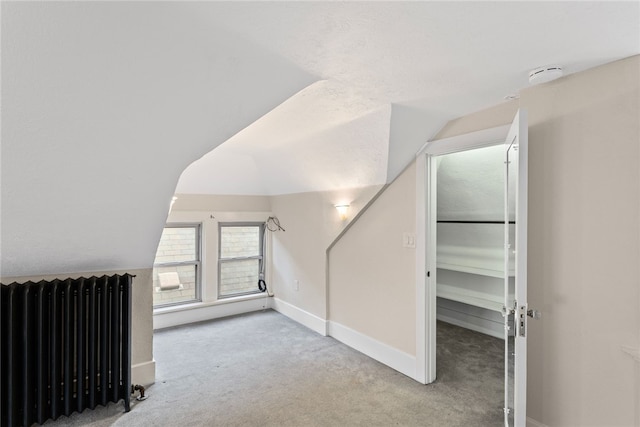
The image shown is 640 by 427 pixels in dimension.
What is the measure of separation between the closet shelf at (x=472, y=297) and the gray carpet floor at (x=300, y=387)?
1.28ft

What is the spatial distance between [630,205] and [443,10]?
1348mm

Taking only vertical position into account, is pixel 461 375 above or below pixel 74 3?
below

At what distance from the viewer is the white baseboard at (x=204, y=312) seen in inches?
162

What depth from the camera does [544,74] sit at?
1.77 meters

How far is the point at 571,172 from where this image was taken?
183 cm

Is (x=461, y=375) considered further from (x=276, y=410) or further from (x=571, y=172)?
(x=571, y=172)

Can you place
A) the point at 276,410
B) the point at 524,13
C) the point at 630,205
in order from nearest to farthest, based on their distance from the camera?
the point at 524,13, the point at 630,205, the point at 276,410

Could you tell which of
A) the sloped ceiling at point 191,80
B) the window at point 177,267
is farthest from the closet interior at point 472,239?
the window at point 177,267

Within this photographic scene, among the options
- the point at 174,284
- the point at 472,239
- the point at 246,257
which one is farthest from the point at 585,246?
the point at 174,284

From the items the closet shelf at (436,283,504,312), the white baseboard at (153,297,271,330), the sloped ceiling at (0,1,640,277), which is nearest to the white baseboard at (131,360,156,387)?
the sloped ceiling at (0,1,640,277)

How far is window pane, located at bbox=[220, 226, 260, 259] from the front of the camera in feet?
15.5

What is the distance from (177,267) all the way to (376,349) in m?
2.78

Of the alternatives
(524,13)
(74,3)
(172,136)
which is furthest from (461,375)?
(74,3)

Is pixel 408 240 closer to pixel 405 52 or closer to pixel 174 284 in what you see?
pixel 405 52
